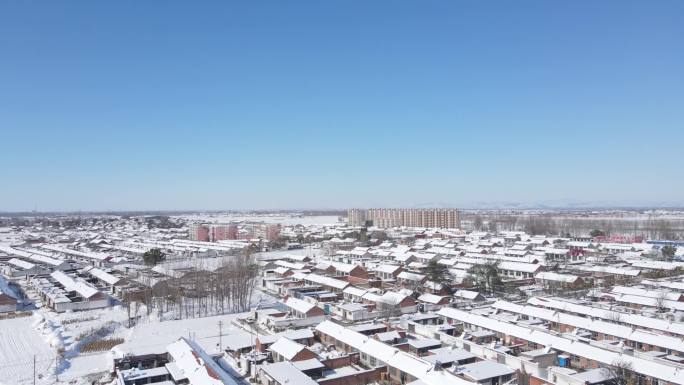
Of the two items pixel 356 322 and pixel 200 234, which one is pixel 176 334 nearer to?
pixel 356 322

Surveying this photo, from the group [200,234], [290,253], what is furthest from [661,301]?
[200,234]

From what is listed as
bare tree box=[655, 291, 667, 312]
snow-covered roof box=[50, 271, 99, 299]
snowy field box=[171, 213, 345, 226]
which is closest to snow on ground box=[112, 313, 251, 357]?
snow-covered roof box=[50, 271, 99, 299]

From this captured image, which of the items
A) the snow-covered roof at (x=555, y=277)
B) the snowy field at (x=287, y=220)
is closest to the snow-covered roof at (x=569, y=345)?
the snow-covered roof at (x=555, y=277)

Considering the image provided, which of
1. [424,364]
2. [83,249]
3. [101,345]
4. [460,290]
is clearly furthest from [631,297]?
[83,249]

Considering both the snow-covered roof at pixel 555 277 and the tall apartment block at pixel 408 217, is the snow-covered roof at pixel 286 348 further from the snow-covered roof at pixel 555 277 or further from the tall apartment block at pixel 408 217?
the tall apartment block at pixel 408 217

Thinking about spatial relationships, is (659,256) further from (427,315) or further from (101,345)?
(101,345)

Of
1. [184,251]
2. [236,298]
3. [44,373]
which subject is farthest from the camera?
[184,251]
